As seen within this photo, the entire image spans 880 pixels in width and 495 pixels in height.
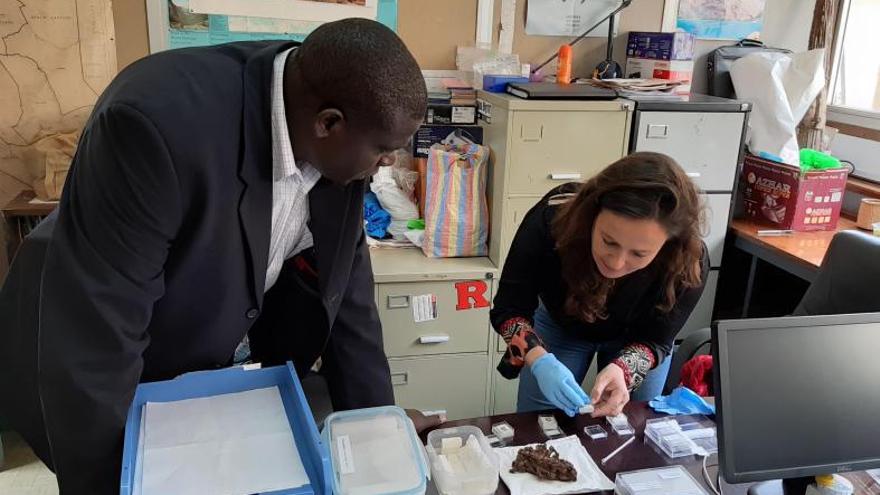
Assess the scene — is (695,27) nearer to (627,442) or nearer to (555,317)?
(555,317)

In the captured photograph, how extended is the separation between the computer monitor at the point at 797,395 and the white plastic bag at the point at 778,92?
1819 millimetres

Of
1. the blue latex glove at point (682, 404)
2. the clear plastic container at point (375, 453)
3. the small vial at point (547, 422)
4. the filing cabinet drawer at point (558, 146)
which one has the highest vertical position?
the filing cabinet drawer at point (558, 146)

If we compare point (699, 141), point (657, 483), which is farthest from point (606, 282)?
point (699, 141)

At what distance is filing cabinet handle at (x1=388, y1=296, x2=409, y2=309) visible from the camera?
2.42m

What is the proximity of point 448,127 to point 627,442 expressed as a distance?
5.47ft

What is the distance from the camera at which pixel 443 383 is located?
8.48 ft

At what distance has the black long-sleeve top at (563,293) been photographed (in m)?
1.60

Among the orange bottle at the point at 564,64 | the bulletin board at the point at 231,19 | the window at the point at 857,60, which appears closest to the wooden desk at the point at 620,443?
the orange bottle at the point at 564,64

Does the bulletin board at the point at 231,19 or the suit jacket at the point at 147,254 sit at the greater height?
the bulletin board at the point at 231,19

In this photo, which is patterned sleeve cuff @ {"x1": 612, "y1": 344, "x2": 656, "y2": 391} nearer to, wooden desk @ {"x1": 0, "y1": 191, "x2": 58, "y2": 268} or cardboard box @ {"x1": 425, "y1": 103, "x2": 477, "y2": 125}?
cardboard box @ {"x1": 425, "y1": 103, "x2": 477, "y2": 125}

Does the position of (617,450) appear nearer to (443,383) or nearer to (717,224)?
(443,383)

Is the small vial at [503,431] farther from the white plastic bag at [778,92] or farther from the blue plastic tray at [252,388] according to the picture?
the white plastic bag at [778,92]

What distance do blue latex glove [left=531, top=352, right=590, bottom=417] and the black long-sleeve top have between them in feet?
0.65

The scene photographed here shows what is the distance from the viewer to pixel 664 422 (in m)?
1.45
